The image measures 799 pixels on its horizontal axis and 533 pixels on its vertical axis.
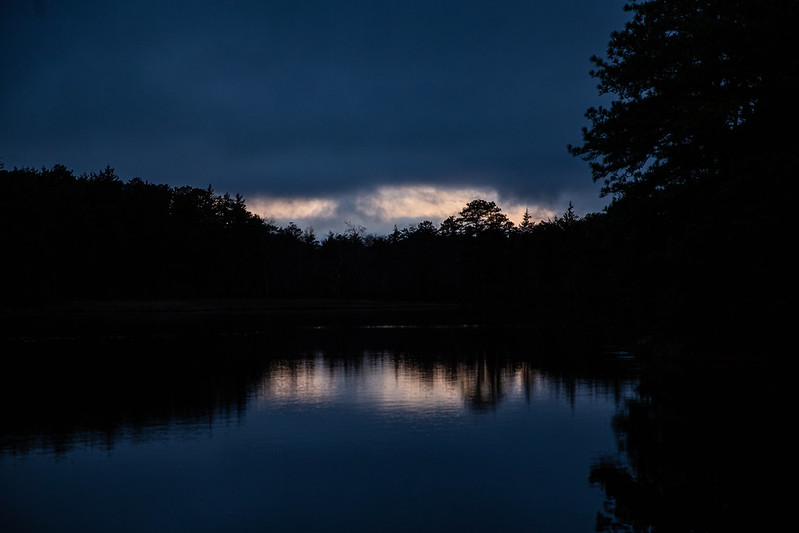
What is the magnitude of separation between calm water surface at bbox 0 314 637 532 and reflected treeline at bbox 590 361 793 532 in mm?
543

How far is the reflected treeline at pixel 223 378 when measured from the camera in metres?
18.0

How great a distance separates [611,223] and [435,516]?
20485 millimetres

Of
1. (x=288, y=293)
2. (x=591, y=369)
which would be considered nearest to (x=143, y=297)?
(x=288, y=293)

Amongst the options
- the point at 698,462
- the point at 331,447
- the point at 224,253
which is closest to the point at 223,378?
the point at 331,447

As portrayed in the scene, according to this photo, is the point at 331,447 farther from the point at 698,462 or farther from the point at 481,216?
the point at 481,216

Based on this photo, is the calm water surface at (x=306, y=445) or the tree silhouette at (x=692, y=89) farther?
the tree silhouette at (x=692, y=89)

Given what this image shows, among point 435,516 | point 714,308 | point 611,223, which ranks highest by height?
point 611,223

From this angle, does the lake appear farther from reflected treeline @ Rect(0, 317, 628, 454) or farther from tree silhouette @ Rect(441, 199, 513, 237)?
tree silhouette @ Rect(441, 199, 513, 237)

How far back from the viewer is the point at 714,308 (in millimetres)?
28234

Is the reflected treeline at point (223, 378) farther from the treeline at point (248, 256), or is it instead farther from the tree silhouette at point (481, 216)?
the tree silhouette at point (481, 216)

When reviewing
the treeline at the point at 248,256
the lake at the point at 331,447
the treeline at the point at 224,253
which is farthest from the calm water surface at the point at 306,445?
the treeline at the point at 224,253

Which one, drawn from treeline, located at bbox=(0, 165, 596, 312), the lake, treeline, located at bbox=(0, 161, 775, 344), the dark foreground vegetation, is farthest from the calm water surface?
treeline, located at bbox=(0, 165, 596, 312)

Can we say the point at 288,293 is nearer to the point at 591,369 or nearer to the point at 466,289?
the point at 466,289

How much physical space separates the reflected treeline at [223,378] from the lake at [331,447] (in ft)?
0.34
